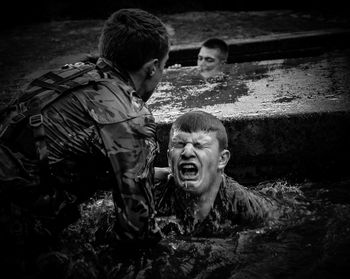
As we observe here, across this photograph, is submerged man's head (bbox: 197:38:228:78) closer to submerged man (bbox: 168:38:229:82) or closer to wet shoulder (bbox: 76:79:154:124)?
submerged man (bbox: 168:38:229:82)

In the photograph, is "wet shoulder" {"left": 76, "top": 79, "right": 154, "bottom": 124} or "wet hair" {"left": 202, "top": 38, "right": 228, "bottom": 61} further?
"wet hair" {"left": 202, "top": 38, "right": 228, "bottom": 61}

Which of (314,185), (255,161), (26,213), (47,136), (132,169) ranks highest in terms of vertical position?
(47,136)

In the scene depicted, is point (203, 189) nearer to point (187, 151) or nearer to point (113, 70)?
point (187, 151)

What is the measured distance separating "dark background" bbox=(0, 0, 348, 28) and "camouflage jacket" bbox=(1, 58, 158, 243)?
29.2 ft

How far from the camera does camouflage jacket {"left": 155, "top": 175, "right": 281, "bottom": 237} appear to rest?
311 cm

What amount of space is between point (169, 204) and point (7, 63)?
4916 millimetres

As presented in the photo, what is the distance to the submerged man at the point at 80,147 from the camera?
6.26 ft

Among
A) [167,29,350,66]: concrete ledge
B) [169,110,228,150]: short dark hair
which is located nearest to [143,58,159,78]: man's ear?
[169,110,228,150]: short dark hair

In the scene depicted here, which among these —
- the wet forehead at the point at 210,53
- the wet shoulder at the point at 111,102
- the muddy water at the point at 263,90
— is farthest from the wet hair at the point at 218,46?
the wet shoulder at the point at 111,102

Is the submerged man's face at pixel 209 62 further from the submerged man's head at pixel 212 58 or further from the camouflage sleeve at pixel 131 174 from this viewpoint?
the camouflage sleeve at pixel 131 174

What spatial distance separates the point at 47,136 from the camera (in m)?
1.91

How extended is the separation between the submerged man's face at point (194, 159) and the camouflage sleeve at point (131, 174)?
862mm

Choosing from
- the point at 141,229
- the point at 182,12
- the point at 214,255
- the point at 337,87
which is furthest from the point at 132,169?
the point at 182,12

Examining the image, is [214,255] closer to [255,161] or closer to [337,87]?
[255,161]
